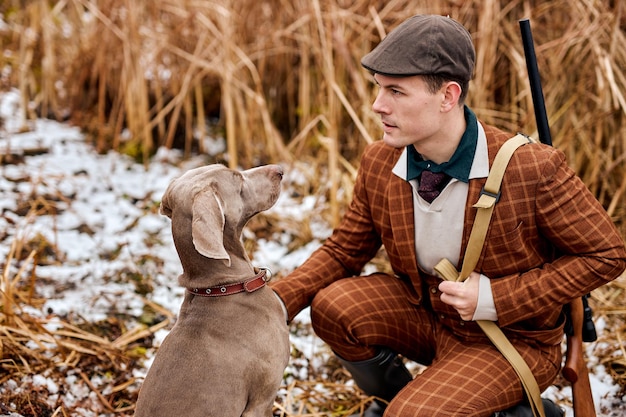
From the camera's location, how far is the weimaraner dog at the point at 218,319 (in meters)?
2.11

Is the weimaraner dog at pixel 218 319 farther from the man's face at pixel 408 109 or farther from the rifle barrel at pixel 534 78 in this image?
the rifle barrel at pixel 534 78

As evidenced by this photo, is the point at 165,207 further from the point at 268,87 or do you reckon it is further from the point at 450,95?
the point at 268,87

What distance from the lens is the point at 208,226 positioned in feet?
6.83

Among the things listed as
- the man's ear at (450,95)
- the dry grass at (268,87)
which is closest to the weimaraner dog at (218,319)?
the man's ear at (450,95)

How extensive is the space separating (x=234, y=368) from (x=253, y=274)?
14.7 inches

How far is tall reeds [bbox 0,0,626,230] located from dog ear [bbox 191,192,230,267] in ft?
6.40

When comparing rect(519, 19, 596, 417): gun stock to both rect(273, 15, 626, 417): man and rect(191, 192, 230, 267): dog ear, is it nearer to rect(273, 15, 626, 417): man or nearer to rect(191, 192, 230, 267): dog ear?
rect(273, 15, 626, 417): man

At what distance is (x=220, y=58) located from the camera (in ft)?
16.4

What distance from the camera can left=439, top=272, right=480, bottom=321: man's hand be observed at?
2406 mm

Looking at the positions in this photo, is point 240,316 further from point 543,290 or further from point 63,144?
point 63,144

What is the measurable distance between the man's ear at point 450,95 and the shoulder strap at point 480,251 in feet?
0.75

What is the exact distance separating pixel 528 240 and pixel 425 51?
2.51ft

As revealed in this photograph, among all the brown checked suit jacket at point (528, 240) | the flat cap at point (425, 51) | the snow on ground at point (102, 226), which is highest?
the flat cap at point (425, 51)

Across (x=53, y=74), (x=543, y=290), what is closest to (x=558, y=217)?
(x=543, y=290)
